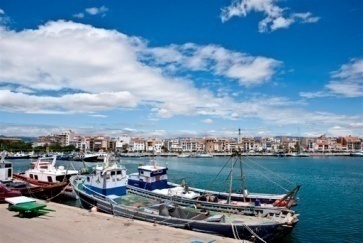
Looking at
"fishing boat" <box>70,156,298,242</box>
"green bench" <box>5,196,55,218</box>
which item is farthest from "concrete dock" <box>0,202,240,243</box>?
"fishing boat" <box>70,156,298,242</box>

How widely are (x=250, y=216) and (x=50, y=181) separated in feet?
77.6

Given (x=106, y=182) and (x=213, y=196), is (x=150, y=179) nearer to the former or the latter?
(x=106, y=182)

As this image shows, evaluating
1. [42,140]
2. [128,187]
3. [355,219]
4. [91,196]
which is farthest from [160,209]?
[42,140]

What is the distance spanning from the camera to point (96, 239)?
13.5m

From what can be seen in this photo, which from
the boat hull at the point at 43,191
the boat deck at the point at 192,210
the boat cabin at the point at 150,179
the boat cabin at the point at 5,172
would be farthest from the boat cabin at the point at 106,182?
the boat cabin at the point at 5,172

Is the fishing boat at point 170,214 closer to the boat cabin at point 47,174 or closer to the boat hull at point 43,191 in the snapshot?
the boat hull at point 43,191

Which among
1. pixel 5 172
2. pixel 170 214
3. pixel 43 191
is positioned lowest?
pixel 43 191

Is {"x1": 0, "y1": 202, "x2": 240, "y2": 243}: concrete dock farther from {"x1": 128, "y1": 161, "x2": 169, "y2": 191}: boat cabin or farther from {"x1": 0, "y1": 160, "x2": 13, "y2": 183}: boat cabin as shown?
{"x1": 0, "y1": 160, "x2": 13, "y2": 183}: boat cabin

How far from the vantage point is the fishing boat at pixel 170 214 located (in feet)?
51.7

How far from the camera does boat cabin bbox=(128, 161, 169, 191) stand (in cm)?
2645

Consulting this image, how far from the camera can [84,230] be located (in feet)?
49.4

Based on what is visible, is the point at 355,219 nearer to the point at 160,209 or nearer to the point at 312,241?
the point at 312,241

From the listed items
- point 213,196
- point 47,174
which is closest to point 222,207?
point 213,196

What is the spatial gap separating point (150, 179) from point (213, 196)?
6166 mm
